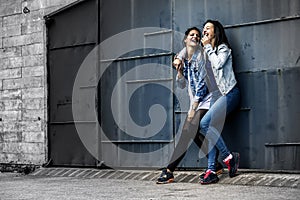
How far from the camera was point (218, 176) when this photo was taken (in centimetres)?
673

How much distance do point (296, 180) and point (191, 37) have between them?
2.17 metres

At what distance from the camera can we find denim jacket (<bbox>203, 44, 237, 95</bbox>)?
6816mm

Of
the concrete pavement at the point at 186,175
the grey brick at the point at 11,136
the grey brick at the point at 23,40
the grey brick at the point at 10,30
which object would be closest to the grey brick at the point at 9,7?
the grey brick at the point at 10,30

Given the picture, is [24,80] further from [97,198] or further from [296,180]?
[296,180]

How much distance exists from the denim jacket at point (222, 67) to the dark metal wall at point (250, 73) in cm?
19

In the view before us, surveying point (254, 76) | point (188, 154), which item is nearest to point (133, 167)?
point (188, 154)

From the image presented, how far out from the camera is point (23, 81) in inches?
362

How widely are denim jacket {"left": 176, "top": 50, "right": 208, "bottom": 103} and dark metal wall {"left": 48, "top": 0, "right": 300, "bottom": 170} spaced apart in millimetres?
393

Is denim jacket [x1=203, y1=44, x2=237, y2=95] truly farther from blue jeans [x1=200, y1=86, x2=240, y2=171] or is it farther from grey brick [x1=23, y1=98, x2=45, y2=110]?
grey brick [x1=23, y1=98, x2=45, y2=110]

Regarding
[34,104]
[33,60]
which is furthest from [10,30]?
[34,104]

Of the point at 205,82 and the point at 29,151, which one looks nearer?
the point at 205,82

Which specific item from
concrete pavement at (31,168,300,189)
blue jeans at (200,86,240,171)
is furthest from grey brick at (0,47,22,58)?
blue jeans at (200,86,240,171)

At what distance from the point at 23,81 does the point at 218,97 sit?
11.8ft

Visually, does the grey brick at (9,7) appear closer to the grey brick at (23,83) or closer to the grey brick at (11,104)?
the grey brick at (23,83)
